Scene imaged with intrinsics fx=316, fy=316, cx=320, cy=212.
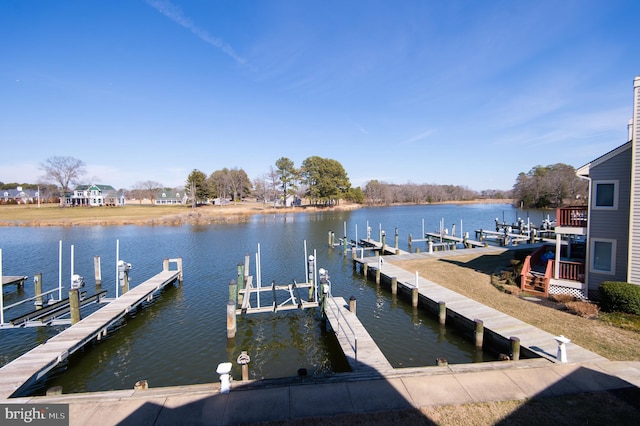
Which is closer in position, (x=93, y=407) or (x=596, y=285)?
(x=93, y=407)

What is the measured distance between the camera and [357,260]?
26.2m

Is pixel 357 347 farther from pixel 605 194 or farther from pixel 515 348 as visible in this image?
pixel 605 194

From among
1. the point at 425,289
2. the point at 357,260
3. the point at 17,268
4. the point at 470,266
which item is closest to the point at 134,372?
the point at 425,289

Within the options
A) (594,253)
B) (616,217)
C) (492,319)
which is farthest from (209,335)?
(616,217)

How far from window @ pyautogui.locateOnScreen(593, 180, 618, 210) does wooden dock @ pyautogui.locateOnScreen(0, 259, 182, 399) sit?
22.6 meters

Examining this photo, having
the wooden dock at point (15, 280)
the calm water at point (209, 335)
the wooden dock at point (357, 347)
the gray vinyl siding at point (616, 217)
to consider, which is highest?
the gray vinyl siding at point (616, 217)

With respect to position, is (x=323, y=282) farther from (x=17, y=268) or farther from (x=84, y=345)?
(x=17, y=268)

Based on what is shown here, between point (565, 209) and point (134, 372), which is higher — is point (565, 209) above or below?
above

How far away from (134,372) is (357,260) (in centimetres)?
1778

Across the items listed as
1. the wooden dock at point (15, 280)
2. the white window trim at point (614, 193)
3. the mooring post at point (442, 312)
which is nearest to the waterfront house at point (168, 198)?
the wooden dock at point (15, 280)

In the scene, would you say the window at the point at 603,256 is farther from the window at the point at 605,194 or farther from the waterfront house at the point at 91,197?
the waterfront house at the point at 91,197

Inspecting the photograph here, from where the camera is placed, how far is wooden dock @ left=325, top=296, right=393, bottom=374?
9.63m

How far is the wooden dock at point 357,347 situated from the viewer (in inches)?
379

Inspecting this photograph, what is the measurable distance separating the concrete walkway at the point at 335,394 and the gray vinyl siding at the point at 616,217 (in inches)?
280
